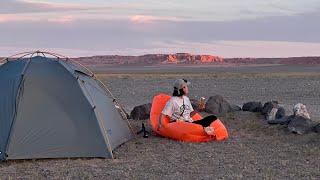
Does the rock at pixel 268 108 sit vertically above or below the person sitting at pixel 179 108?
below

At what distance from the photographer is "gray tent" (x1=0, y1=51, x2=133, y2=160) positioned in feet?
36.6

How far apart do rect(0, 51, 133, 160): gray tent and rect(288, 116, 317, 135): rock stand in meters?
3.68

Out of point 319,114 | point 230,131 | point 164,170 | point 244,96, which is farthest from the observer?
point 244,96

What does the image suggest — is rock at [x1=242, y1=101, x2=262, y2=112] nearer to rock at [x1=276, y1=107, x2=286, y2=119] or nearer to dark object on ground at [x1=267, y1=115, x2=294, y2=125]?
rock at [x1=276, y1=107, x2=286, y2=119]

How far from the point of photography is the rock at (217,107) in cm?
1609

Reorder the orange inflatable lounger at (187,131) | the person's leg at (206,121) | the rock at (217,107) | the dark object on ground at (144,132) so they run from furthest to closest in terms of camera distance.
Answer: the rock at (217,107)
the dark object on ground at (144,132)
the person's leg at (206,121)
the orange inflatable lounger at (187,131)

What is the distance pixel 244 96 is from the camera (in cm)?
2772

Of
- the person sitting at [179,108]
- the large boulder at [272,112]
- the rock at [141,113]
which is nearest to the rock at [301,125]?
the large boulder at [272,112]

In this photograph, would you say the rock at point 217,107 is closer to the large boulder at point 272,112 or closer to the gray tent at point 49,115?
the large boulder at point 272,112

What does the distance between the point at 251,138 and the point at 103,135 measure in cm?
332

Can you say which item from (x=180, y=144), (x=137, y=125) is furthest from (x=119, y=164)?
(x=137, y=125)

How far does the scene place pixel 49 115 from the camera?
448 inches

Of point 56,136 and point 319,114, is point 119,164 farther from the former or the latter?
point 319,114

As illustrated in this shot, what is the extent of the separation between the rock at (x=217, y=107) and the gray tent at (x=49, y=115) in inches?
176
